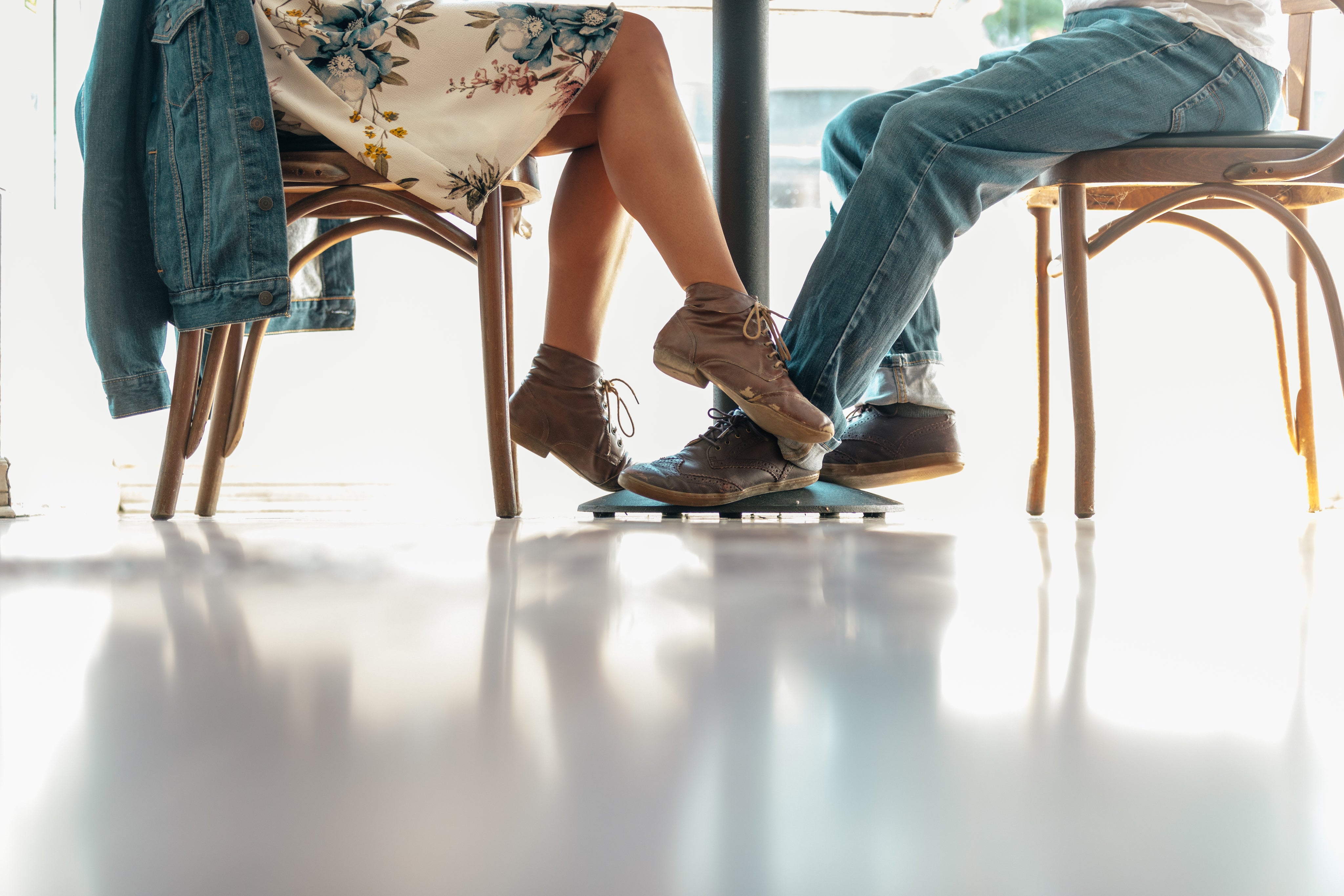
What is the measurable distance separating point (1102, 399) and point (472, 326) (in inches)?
58.3

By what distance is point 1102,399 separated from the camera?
6.59 ft

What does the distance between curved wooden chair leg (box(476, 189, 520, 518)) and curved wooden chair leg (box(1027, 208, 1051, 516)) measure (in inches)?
30.9

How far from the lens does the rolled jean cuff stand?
1.27 m

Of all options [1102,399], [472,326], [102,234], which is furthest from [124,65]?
[1102,399]

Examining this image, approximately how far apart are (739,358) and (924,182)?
1.07ft

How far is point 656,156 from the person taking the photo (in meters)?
1.05

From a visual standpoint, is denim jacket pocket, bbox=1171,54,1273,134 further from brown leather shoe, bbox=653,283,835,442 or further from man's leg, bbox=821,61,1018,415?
brown leather shoe, bbox=653,283,835,442

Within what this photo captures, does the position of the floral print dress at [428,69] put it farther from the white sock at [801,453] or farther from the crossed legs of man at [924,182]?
the white sock at [801,453]

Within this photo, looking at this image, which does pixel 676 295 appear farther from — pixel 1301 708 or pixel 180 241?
pixel 1301 708

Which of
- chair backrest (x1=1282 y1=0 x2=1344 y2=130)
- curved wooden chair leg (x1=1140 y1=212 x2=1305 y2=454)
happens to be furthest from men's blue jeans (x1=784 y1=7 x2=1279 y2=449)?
chair backrest (x1=1282 y1=0 x2=1344 y2=130)

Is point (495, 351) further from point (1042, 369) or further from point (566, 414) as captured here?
point (1042, 369)

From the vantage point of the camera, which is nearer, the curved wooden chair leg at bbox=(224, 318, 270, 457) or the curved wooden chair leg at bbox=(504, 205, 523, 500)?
the curved wooden chair leg at bbox=(504, 205, 523, 500)

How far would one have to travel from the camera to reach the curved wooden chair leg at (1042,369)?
133cm

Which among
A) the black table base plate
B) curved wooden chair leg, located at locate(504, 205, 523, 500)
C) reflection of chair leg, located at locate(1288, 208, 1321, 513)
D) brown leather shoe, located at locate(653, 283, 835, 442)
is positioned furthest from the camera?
reflection of chair leg, located at locate(1288, 208, 1321, 513)
